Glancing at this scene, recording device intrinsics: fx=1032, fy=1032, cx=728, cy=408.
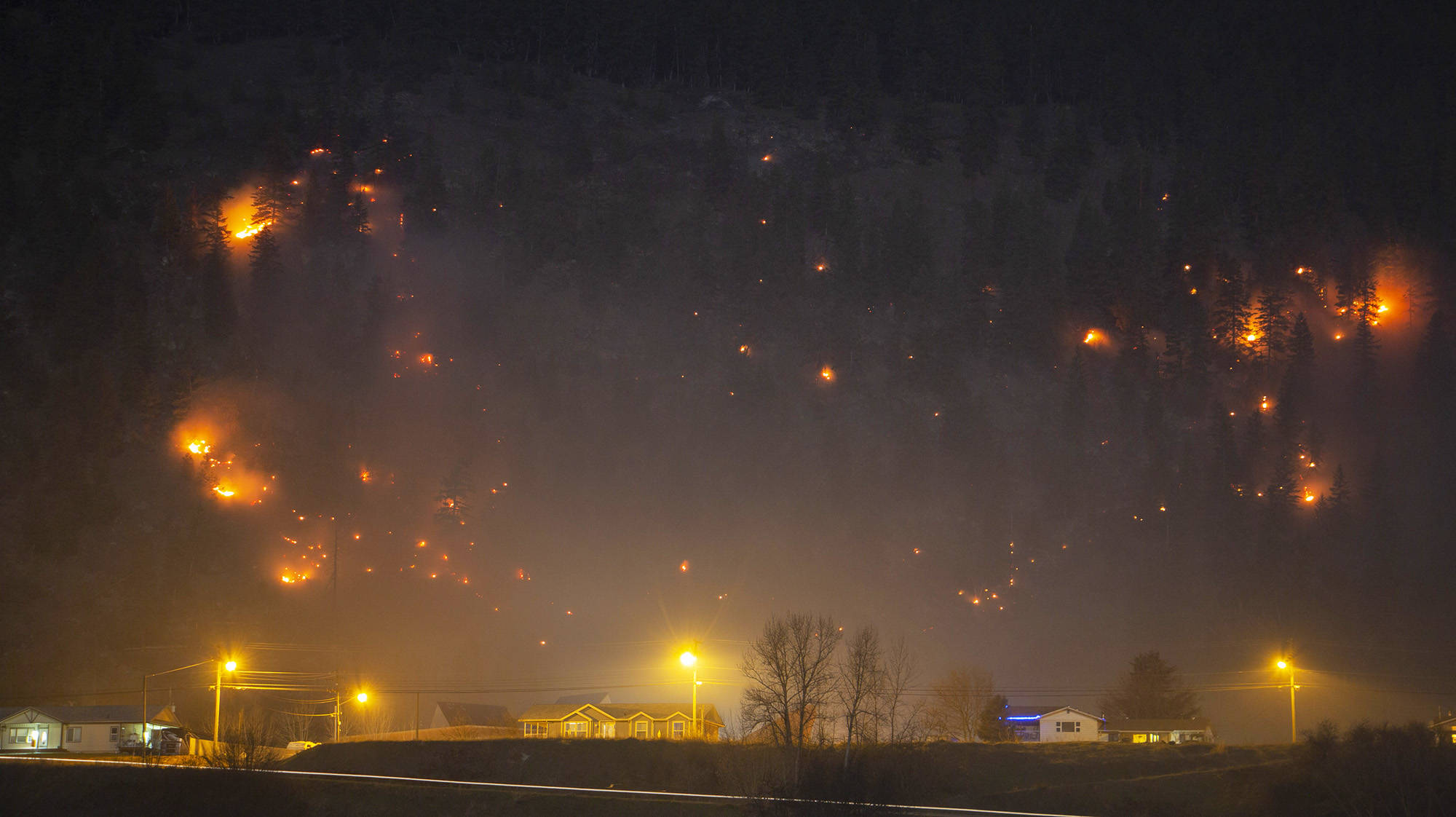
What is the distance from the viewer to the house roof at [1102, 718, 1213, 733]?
2562 inches

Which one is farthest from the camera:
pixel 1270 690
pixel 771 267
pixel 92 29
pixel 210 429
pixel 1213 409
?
pixel 92 29

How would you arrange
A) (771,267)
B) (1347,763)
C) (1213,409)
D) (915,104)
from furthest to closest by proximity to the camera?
(915,104) → (771,267) → (1213,409) → (1347,763)

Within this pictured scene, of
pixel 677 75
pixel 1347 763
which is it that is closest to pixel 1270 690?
pixel 1347 763

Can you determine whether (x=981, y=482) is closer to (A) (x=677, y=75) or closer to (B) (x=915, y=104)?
(B) (x=915, y=104)

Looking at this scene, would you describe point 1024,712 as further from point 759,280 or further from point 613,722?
point 759,280

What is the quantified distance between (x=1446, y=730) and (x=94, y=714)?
74308mm

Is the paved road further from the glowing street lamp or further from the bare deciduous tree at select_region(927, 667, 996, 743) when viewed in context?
the bare deciduous tree at select_region(927, 667, 996, 743)

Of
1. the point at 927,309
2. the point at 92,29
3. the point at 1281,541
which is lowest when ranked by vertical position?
the point at 1281,541

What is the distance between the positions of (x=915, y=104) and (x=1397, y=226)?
180ft

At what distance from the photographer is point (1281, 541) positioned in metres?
87.1

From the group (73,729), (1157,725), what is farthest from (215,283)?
(1157,725)

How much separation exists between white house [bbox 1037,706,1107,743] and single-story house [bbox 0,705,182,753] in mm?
53884

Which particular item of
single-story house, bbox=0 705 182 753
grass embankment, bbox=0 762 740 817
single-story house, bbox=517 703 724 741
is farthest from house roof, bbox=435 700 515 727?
grass embankment, bbox=0 762 740 817

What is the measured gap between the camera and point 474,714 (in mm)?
72125
